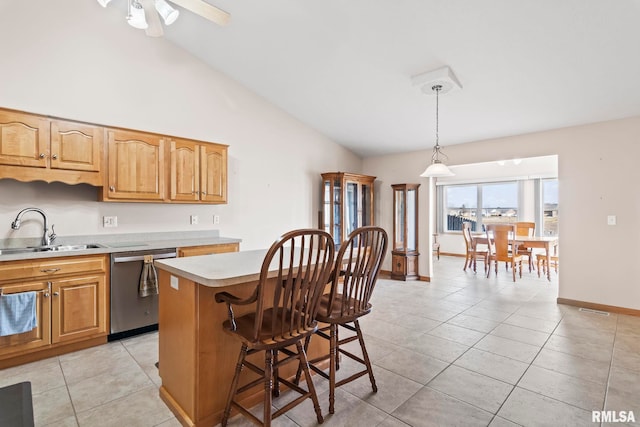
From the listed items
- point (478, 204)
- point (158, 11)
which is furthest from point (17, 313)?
point (478, 204)

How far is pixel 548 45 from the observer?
2.74 m

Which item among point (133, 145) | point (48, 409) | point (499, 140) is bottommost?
point (48, 409)

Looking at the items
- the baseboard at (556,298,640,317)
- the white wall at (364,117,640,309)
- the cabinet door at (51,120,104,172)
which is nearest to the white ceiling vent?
the white wall at (364,117,640,309)

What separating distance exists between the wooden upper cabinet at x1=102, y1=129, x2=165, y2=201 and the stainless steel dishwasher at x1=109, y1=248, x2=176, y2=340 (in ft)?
2.14

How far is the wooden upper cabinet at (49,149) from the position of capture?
2.65m

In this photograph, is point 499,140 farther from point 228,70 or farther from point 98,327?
point 98,327

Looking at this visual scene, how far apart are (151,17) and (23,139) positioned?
5.02ft

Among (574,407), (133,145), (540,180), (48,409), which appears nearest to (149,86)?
(133,145)

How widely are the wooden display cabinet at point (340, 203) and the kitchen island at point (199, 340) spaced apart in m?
3.47

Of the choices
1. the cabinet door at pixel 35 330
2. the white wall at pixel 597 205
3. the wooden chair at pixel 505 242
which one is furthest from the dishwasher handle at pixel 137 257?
the wooden chair at pixel 505 242

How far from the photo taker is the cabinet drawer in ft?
8.10

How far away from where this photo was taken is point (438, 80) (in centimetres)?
326

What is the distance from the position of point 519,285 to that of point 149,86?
614 centimetres

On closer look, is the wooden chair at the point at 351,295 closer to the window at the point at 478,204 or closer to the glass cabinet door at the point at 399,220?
the glass cabinet door at the point at 399,220
